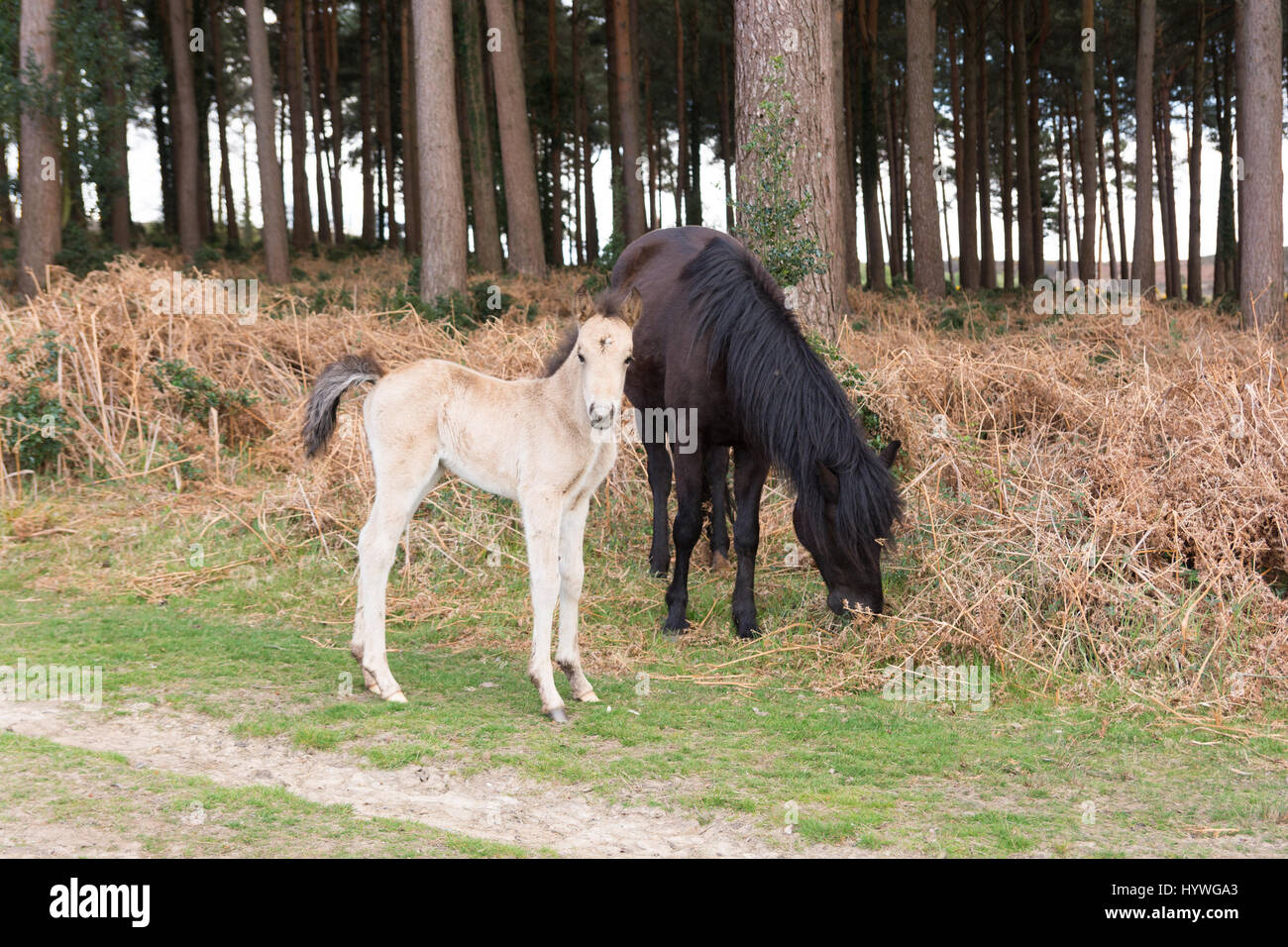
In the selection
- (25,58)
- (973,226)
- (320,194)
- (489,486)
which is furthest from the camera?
(320,194)

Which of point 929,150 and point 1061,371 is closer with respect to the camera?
point 1061,371

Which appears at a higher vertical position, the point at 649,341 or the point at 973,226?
the point at 973,226

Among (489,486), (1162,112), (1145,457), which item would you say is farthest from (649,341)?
(1162,112)

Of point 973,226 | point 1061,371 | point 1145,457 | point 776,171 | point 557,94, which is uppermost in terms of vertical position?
point 557,94

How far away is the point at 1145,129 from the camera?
827 inches

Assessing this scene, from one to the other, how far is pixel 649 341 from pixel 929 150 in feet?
46.3

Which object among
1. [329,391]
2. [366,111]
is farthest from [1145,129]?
[366,111]

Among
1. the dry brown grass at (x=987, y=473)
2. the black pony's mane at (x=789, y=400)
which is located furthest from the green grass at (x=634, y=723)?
the black pony's mane at (x=789, y=400)

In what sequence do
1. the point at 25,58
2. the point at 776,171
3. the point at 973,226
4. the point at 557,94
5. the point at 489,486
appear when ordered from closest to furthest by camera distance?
the point at 489,486 → the point at 776,171 → the point at 25,58 → the point at 973,226 → the point at 557,94

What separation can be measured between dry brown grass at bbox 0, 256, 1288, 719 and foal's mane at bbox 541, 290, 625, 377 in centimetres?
192

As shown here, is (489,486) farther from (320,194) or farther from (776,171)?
(320,194)

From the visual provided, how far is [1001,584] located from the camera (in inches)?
257

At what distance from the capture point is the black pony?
20.5ft

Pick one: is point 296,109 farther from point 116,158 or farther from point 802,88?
point 802,88
